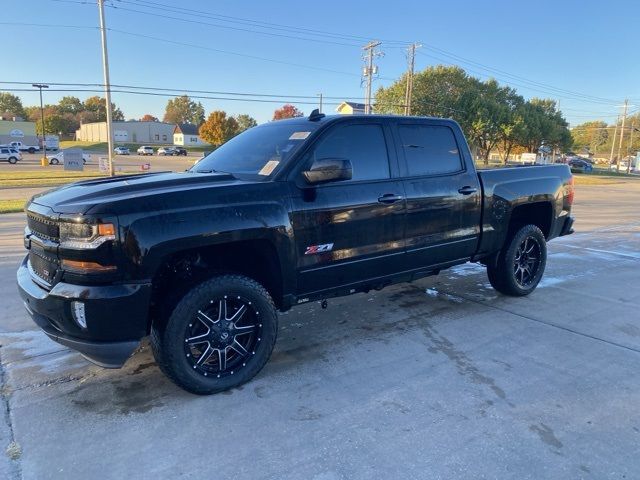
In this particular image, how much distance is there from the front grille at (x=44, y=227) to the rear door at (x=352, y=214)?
1.57 m

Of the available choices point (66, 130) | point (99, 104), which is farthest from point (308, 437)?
point (99, 104)

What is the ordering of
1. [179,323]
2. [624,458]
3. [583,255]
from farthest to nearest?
[583,255] < [179,323] < [624,458]

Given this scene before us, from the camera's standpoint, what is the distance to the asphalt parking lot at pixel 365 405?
269 cm

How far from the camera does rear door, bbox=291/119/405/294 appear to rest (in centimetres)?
372

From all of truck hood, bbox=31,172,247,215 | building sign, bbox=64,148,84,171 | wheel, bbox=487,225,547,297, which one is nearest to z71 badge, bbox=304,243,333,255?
truck hood, bbox=31,172,247,215

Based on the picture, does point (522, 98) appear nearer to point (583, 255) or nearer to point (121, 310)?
point (583, 255)

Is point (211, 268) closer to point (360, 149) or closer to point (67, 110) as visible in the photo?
point (360, 149)

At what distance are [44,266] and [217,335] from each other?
125cm

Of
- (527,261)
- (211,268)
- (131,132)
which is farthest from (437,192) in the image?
(131,132)

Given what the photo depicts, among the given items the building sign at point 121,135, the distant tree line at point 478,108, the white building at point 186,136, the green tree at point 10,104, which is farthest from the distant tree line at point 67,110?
the distant tree line at point 478,108

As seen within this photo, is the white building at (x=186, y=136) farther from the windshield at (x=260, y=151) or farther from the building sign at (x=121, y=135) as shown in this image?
the windshield at (x=260, y=151)

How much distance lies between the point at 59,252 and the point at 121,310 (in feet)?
1.78

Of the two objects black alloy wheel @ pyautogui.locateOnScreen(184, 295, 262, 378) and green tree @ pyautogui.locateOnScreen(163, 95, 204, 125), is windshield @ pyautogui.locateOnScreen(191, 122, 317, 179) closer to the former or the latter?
black alloy wheel @ pyautogui.locateOnScreen(184, 295, 262, 378)

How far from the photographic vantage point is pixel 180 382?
10.8 ft
